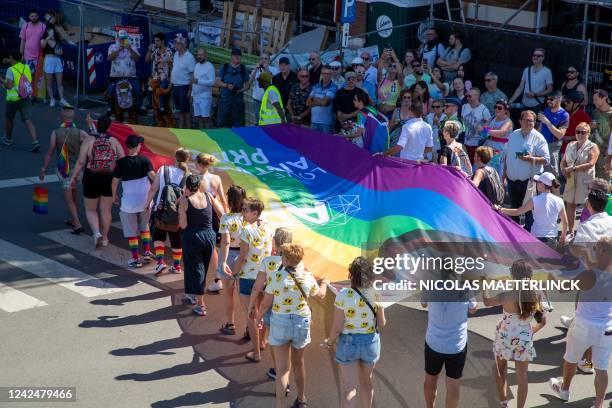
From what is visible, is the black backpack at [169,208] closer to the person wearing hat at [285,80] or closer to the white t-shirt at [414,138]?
the white t-shirt at [414,138]

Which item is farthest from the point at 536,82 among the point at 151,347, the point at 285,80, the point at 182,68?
the point at 151,347

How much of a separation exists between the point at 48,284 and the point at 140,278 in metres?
1.08

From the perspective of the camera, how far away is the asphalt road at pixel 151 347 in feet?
27.1

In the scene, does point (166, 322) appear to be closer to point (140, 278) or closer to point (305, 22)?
point (140, 278)

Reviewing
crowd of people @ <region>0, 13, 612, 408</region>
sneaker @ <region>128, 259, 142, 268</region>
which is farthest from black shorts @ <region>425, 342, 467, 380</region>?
sneaker @ <region>128, 259, 142, 268</region>

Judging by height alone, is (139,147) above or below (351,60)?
below

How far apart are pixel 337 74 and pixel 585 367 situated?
26.1ft

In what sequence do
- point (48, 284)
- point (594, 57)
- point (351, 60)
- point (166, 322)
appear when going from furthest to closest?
point (351, 60) → point (594, 57) → point (48, 284) → point (166, 322)

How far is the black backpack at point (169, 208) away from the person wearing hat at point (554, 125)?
5365 mm

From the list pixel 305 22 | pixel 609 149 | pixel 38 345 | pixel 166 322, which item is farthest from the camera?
pixel 305 22

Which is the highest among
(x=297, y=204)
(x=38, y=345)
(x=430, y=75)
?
(x=430, y=75)

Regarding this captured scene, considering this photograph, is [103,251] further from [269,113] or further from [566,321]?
[566,321]

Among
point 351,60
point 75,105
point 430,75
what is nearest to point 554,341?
point 430,75

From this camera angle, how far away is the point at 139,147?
11.3 m
